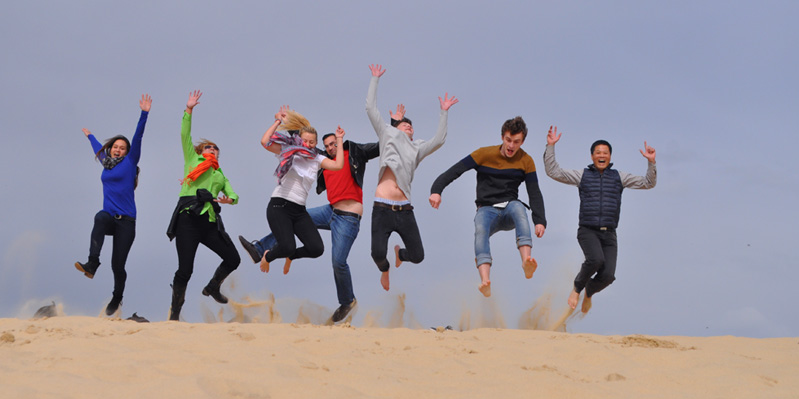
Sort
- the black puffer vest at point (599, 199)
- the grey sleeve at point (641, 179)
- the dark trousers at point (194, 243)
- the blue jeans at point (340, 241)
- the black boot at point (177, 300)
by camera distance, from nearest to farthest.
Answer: the dark trousers at point (194, 243), the black boot at point (177, 300), the blue jeans at point (340, 241), the black puffer vest at point (599, 199), the grey sleeve at point (641, 179)

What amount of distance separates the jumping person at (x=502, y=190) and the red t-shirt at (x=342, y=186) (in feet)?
2.92

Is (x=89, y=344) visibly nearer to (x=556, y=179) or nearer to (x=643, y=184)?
(x=556, y=179)

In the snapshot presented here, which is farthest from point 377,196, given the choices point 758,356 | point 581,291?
point 758,356

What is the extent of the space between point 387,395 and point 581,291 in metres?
4.72

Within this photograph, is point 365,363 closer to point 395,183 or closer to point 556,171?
point 395,183

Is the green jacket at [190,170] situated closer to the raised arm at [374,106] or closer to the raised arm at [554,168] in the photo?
the raised arm at [374,106]

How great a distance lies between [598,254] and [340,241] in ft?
9.82

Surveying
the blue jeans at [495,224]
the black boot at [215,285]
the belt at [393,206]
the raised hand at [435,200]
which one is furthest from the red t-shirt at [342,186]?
the black boot at [215,285]

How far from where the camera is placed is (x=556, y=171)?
356 inches

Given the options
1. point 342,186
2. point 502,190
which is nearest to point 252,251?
point 342,186

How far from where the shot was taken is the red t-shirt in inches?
350

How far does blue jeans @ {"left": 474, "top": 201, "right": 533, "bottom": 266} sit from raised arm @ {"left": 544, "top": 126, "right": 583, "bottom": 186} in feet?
1.90

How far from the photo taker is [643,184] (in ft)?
30.4

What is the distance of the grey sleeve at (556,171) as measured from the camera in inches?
356
